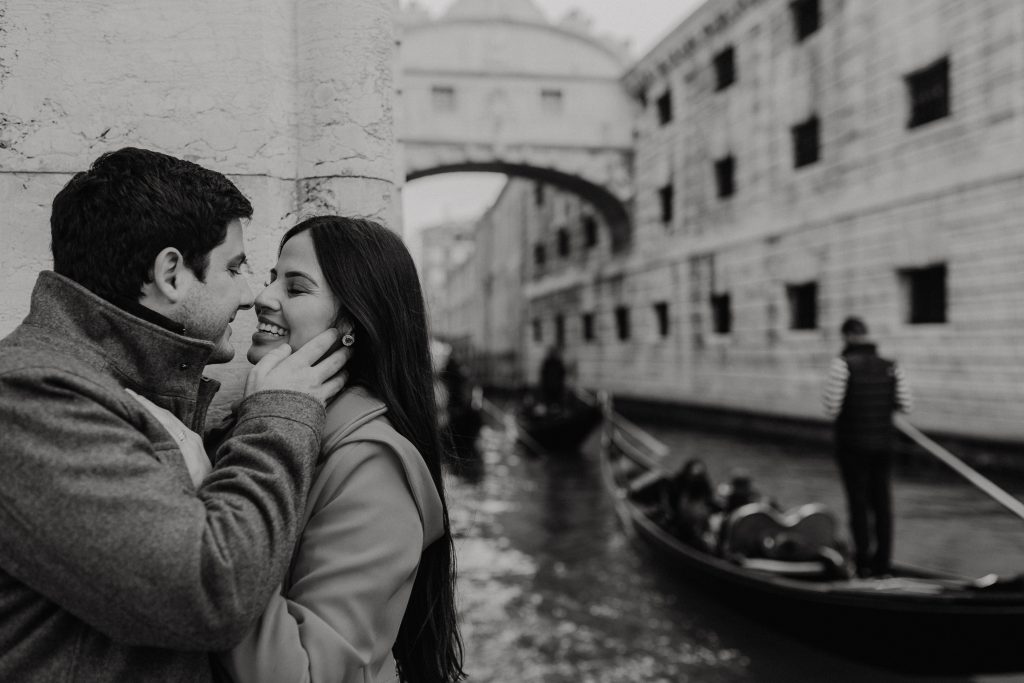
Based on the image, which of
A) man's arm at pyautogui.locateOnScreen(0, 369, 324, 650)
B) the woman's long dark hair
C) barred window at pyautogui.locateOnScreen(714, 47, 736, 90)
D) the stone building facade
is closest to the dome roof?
the stone building facade

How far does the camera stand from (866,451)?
13.6 ft

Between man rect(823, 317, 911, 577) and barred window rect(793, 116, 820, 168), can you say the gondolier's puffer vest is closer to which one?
man rect(823, 317, 911, 577)

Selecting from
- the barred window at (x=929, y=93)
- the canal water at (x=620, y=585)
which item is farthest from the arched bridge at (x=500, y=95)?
the canal water at (x=620, y=585)

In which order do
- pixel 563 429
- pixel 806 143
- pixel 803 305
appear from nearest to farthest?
1. pixel 563 429
2. pixel 806 143
3. pixel 803 305

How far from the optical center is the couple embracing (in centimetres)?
64

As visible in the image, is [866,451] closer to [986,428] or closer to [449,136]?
[986,428]

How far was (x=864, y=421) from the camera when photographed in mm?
4145

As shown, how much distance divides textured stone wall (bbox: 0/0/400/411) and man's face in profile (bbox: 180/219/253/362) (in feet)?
1.32

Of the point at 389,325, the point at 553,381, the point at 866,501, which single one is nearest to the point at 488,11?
the point at 553,381

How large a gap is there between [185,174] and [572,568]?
4.79 m

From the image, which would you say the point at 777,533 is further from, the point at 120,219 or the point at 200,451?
the point at 120,219

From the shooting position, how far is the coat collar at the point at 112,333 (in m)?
0.73

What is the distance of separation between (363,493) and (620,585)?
14.0 ft

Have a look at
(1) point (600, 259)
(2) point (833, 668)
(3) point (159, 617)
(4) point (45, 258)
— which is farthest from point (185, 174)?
(1) point (600, 259)
